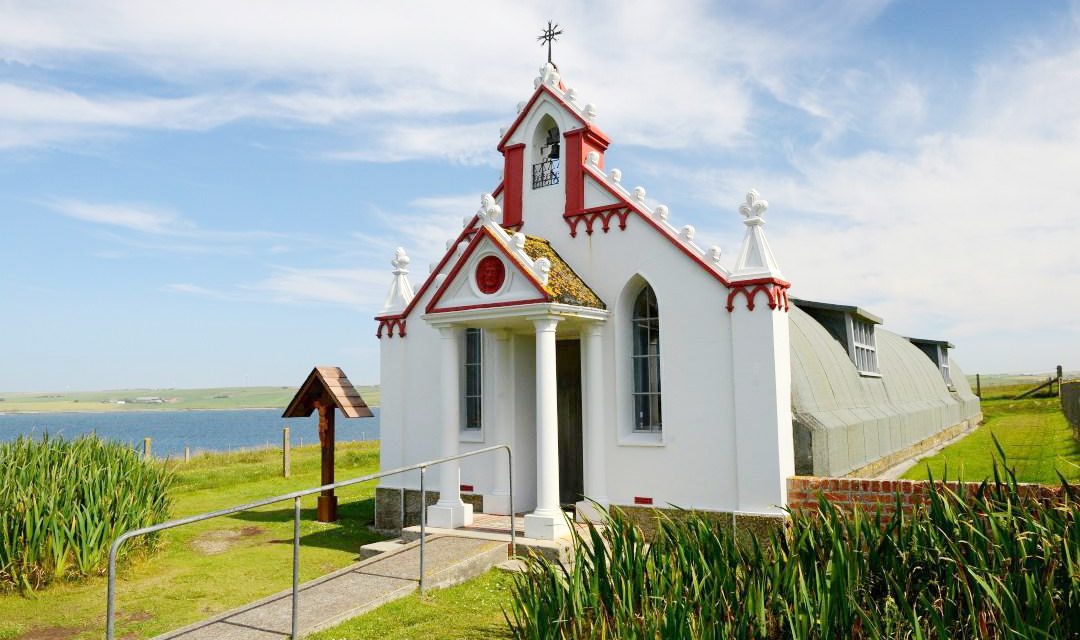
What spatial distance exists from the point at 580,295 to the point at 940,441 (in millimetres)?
17014

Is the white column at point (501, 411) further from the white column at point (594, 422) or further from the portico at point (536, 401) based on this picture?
the white column at point (594, 422)

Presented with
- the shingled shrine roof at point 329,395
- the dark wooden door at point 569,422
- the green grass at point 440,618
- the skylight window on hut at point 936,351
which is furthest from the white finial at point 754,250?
the skylight window on hut at point 936,351

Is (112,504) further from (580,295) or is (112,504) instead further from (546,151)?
(546,151)

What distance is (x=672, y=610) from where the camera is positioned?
4.64 m

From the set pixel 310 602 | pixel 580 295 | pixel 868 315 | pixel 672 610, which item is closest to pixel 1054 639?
pixel 672 610

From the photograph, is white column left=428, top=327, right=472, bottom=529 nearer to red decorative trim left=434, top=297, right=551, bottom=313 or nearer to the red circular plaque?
red decorative trim left=434, top=297, right=551, bottom=313

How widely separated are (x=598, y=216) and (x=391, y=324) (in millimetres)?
4681

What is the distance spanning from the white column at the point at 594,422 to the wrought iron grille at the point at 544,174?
293cm

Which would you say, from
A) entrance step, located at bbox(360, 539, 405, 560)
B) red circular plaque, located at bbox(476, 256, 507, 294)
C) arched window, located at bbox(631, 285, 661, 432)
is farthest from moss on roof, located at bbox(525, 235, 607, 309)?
entrance step, located at bbox(360, 539, 405, 560)

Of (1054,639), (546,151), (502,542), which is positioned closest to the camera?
(1054,639)

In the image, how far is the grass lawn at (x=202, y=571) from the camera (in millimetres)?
8453

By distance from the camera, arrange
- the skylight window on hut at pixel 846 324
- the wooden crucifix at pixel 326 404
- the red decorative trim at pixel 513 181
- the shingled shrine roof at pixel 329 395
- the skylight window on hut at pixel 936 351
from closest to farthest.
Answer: the red decorative trim at pixel 513 181
the shingled shrine roof at pixel 329 395
the wooden crucifix at pixel 326 404
the skylight window on hut at pixel 846 324
the skylight window on hut at pixel 936 351

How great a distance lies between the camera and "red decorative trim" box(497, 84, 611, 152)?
492 inches

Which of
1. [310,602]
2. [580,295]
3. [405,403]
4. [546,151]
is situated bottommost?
[310,602]
